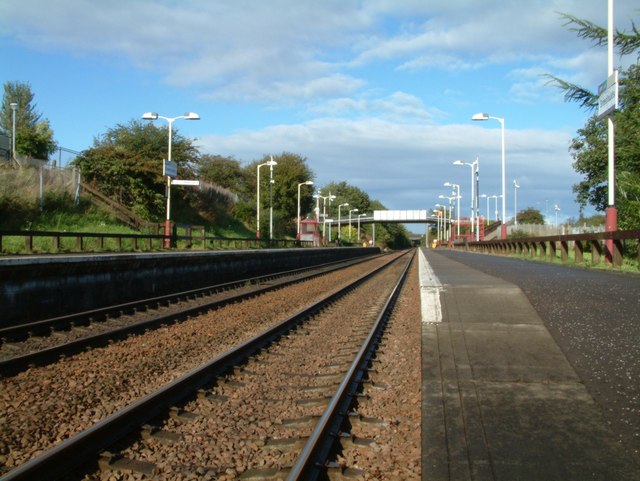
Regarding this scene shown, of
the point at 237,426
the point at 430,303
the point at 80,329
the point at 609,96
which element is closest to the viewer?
the point at 237,426

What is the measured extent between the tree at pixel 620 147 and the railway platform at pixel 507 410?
16.8ft

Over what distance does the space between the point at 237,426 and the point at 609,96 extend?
45.6 feet

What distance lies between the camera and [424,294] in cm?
1035

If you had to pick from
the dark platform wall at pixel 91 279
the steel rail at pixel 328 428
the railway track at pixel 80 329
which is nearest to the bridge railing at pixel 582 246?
the steel rail at pixel 328 428

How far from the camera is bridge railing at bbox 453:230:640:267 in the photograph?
Answer: 17.0 meters

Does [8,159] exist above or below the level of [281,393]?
above

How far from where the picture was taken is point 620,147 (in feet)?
74.1

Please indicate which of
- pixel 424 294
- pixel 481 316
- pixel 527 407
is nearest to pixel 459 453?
pixel 527 407

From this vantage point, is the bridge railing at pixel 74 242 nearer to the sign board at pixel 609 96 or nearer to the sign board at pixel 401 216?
the sign board at pixel 609 96

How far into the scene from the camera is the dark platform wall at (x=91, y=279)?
1150 cm

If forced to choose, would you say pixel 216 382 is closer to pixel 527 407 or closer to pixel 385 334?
pixel 527 407

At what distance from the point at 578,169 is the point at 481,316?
43.8 m

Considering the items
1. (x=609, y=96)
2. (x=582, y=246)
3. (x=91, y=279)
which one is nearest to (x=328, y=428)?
(x=91, y=279)

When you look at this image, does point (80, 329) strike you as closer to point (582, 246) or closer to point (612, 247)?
point (612, 247)
